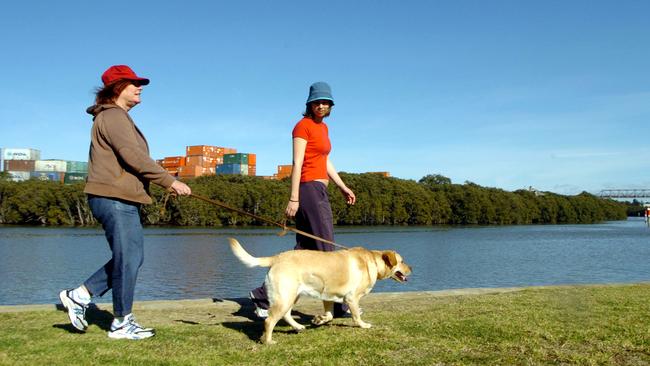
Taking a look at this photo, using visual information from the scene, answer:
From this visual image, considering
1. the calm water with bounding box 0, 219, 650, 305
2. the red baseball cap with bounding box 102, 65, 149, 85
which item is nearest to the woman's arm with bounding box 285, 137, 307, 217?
the red baseball cap with bounding box 102, 65, 149, 85

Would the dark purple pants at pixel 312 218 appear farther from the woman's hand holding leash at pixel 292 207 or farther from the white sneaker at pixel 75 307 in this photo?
the white sneaker at pixel 75 307

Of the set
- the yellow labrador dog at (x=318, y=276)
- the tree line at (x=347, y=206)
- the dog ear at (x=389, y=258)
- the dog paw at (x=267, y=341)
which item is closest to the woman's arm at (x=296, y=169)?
the yellow labrador dog at (x=318, y=276)

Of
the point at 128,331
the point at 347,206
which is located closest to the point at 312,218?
the point at 128,331

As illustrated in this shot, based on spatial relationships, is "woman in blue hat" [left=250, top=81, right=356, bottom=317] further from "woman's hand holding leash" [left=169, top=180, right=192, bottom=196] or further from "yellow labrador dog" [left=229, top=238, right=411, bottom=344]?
"woman's hand holding leash" [left=169, top=180, right=192, bottom=196]

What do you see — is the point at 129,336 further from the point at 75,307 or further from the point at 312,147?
the point at 312,147

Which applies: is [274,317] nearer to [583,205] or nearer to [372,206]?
[372,206]

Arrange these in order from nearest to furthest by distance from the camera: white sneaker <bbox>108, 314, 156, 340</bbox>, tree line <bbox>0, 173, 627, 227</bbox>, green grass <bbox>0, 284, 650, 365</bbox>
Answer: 1. green grass <bbox>0, 284, 650, 365</bbox>
2. white sneaker <bbox>108, 314, 156, 340</bbox>
3. tree line <bbox>0, 173, 627, 227</bbox>

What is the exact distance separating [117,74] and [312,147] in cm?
242

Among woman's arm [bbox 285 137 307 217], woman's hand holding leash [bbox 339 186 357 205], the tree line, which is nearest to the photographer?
woman's arm [bbox 285 137 307 217]

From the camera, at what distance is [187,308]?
693cm

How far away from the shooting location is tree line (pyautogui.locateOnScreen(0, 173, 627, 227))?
88250 mm

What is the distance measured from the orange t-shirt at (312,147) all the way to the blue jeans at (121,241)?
6.94 feet

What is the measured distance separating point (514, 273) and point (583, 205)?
13771 centimetres

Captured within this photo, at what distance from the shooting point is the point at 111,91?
5383 mm
